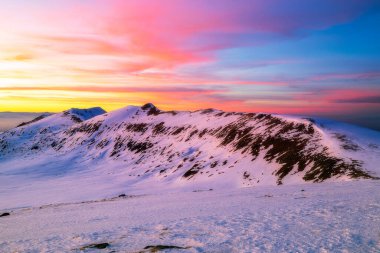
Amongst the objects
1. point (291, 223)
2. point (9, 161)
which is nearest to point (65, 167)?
point (9, 161)

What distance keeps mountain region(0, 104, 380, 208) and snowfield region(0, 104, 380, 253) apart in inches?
13.5

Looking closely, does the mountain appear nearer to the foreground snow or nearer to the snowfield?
the snowfield

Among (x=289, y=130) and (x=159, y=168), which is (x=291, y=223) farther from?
(x=159, y=168)

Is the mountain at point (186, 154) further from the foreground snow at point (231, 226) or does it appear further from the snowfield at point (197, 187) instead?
the foreground snow at point (231, 226)

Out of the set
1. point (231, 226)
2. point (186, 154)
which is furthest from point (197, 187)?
point (231, 226)

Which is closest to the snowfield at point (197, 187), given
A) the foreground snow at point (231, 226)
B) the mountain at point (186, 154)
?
the foreground snow at point (231, 226)

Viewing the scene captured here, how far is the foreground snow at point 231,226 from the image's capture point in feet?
46.3

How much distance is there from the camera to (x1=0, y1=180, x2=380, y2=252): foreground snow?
46.3ft

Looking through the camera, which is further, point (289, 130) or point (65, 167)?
point (65, 167)

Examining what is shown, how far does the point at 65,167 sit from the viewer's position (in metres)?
98.4

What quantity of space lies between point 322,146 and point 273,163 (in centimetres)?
736

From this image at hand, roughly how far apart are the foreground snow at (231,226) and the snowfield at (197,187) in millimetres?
69

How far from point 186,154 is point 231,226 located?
59.1 metres

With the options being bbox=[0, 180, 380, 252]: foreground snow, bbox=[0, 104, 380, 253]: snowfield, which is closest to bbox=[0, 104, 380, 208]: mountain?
bbox=[0, 104, 380, 253]: snowfield
